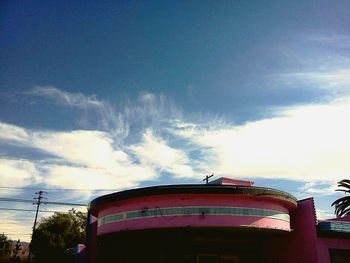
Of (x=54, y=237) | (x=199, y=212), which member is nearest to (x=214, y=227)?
(x=199, y=212)

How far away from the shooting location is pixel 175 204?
67.9 feet

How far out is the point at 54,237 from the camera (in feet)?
171

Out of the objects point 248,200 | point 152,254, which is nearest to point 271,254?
point 248,200

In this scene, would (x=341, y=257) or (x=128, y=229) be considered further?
(x=341, y=257)

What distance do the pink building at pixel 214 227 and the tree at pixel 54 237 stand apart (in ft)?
93.0

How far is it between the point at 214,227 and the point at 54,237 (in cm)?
3964

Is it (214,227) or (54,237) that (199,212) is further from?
(54,237)

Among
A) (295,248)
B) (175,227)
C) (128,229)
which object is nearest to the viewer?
(175,227)

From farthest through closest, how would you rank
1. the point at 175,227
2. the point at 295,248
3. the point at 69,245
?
1. the point at 69,245
2. the point at 295,248
3. the point at 175,227

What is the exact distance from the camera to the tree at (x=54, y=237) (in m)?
51.0

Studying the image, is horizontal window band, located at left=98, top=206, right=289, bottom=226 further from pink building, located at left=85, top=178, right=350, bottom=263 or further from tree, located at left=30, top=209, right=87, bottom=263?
tree, located at left=30, top=209, right=87, bottom=263

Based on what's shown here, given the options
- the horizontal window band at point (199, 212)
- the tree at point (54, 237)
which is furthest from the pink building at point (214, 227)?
the tree at point (54, 237)

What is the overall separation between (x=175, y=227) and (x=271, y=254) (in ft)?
31.7

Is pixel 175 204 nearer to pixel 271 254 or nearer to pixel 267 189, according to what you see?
pixel 267 189
